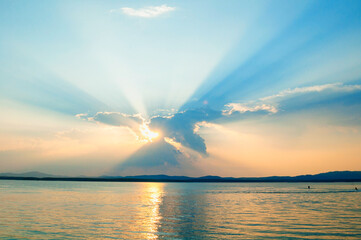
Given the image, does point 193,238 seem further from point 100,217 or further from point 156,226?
point 100,217

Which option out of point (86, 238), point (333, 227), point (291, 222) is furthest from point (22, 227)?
point (333, 227)

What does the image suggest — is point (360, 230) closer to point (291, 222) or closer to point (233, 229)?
point (291, 222)

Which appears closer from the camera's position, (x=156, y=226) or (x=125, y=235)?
(x=125, y=235)

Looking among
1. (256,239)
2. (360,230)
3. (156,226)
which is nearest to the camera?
(256,239)

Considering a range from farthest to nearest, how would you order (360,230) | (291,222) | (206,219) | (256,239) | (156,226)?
(206,219) → (291,222) → (156,226) → (360,230) → (256,239)

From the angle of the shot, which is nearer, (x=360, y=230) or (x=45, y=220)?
(x=360, y=230)

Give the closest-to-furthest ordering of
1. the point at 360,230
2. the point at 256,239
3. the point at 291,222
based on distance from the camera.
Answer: the point at 256,239 → the point at 360,230 → the point at 291,222

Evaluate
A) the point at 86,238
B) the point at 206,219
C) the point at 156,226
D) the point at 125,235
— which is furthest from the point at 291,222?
the point at 86,238

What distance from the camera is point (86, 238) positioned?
104 feet

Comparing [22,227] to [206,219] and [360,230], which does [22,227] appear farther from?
[360,230]

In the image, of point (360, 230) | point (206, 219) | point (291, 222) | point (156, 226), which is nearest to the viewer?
point (360, 230)

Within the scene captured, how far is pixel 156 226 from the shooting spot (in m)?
39.8

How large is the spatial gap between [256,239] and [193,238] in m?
6.56

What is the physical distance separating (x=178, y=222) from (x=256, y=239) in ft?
48.6
